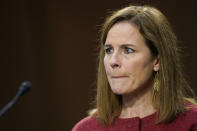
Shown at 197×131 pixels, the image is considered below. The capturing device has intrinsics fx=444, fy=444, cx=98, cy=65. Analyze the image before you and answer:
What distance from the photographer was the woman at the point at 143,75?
7.90ft

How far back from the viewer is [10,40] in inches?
166

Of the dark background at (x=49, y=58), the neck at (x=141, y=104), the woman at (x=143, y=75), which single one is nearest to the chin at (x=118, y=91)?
the woman at (x=143, y=75)

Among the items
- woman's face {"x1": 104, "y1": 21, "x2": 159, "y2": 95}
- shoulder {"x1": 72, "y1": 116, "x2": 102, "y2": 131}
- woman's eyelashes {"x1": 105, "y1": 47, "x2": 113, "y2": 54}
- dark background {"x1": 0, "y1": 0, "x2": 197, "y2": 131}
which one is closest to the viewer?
woman's face {"x1": 104, "y1": 21, "x2": 159, "y2": 95}

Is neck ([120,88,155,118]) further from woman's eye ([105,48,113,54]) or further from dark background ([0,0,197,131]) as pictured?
dark background ([0,0,197,131])

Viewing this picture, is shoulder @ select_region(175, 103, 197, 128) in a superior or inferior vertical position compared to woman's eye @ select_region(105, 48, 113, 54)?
inferior

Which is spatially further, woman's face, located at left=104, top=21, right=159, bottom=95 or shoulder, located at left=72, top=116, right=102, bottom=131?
shoulder, located at left=72, top=116, right=102, bottom=131

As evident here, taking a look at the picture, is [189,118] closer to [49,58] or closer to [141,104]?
[141,104]

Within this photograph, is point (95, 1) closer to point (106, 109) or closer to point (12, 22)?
point (12, 22)

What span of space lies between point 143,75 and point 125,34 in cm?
24

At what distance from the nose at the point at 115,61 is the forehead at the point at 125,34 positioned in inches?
3.3

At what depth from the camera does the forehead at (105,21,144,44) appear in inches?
95.0

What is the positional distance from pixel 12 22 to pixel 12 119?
3.05ft

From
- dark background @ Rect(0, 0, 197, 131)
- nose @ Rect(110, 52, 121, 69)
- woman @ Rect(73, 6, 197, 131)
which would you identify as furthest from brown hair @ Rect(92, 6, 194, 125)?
dark background @ Rect(0, 0, 197, 131)

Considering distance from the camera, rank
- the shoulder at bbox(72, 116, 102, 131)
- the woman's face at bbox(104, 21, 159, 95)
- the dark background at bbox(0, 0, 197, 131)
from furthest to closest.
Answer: the dark background at bbox(0, 0, 197, 131)
the shoulder at bbox(72, 116, 102, 131)
the woman's face at bbox(104, 21, 159, 95)
